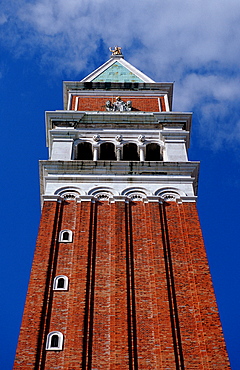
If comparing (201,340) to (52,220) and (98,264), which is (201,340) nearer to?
(98,264)

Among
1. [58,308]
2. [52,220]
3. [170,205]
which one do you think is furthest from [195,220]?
[58,308]

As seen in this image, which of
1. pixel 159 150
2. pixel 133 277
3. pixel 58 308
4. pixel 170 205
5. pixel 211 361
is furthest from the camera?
pixel 159 150

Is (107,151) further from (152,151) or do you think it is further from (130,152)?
(152,151)

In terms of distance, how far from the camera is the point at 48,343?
86.2 feet

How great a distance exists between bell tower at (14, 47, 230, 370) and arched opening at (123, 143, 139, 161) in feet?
0.22

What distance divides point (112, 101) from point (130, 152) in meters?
7.23

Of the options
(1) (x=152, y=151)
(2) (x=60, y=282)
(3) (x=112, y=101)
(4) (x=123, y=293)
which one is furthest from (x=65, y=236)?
(3) (x=112, y=101)

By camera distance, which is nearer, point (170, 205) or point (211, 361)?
point (211, 361)

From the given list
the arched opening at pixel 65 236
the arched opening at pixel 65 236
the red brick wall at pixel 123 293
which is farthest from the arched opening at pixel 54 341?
the arched opening at pixel 65 236

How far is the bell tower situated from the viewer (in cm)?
2611

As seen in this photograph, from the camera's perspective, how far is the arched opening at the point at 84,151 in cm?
4066

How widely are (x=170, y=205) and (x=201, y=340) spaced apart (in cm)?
983

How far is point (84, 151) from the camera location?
41000 millimetres

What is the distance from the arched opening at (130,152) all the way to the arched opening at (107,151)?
68 centimetres
